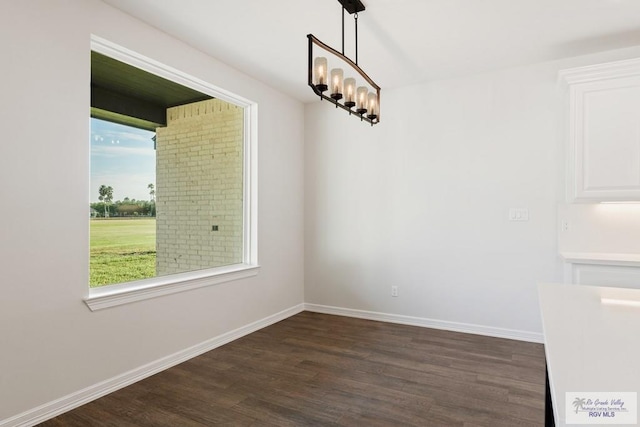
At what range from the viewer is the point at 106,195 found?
290 centimetres

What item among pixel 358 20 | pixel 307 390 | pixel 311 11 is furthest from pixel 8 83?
pixel 307 390

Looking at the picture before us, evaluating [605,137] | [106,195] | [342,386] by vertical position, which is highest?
[605,137]

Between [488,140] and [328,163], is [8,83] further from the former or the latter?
[488,140]

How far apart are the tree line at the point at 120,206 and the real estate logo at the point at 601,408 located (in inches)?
117

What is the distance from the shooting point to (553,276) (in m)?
3.64

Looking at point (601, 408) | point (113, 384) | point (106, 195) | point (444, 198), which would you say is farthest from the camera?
point (444, 198)

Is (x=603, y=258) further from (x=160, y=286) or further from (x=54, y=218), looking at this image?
(x=54, y=218)

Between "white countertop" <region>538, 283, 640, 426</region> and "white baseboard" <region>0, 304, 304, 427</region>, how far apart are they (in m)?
2.76

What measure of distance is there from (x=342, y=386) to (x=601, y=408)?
2267mm

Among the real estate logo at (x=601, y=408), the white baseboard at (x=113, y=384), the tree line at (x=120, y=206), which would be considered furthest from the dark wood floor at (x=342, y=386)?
the real estate logo at (x=601, y=408)

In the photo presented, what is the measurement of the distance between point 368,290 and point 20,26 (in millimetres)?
3847

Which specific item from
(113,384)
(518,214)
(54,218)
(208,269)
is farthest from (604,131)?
(113,384)

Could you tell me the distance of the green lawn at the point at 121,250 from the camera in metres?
2.81

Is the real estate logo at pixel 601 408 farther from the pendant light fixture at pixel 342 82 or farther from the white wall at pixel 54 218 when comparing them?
the white wall at pixel 54 218
